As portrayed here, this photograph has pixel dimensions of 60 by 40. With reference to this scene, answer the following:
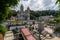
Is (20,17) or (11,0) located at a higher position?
(11,0)

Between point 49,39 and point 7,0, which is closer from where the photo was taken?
point 7,0

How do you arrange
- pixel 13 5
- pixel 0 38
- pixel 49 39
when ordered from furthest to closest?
pixel 49 39 < pixel 13 5 < pixel 0 38

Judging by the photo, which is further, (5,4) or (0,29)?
(0,29)

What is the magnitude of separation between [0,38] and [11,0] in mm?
1791

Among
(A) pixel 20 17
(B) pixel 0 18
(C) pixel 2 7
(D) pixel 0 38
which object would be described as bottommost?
(A) pixel 20 17

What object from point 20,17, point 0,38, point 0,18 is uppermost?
point 0,18

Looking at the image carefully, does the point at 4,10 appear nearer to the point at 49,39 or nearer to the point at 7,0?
the point at 7,0

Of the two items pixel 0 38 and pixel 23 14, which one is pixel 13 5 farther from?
pixel 23 14

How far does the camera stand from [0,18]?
8.86 metres

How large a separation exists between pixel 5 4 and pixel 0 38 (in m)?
1.56

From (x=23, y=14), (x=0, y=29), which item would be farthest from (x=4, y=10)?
(x=23, y=14)

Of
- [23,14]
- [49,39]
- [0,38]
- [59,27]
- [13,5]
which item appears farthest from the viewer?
[23,14]

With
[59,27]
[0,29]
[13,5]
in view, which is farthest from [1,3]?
[59,27]

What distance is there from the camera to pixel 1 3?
800cm
